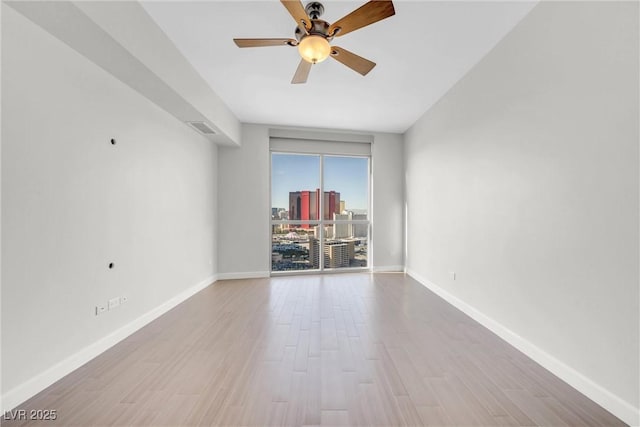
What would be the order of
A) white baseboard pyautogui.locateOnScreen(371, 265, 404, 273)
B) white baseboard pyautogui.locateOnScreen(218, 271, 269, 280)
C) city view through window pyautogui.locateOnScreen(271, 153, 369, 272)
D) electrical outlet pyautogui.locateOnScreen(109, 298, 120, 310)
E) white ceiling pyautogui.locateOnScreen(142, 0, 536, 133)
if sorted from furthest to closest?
1. white baseboard pyautogui.locateOnScreen(371, 265, 404, 273)
2. city view through window pyautogui.locateOnScreen(271, 153, 369, 272)
3. white baseboard pyautogui.locateOnScreen(218, 271, 269, 280)
4. electrical outlet pyautogui.locateOnScreen(109, 298, 120, 310)
5. white ceiling pyautogui.locateOnScreen(142, 0, 536, 133)

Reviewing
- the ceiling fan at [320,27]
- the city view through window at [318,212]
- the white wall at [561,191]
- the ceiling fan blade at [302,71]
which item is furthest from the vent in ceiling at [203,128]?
the white wall at [561,191]

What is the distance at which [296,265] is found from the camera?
4.94 m

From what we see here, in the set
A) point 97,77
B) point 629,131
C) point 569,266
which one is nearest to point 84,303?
point 97,77

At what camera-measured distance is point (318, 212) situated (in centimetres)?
502

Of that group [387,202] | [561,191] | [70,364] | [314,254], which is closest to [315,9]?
[561,191]

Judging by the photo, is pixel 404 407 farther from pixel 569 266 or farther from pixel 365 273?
pixel 365 273

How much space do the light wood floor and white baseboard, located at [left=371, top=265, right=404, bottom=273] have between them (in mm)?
2024

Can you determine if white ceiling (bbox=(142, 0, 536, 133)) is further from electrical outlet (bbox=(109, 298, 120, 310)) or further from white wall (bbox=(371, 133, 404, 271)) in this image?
electrical outlet (bbox=(109, 298, 120, 310))

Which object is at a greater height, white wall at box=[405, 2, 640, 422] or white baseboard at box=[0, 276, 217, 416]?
white wall at box=[405, 2, 640, 422]

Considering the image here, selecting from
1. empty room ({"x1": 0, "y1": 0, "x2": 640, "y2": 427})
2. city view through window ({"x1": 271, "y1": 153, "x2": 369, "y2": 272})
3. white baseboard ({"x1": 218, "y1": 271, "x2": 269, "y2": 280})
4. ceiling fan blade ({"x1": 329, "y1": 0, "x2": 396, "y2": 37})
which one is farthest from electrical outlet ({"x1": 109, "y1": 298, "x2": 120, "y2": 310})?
ceiling fan blade ({"x1": 329, "y1": 0, "x2": 396, "y2": 37})

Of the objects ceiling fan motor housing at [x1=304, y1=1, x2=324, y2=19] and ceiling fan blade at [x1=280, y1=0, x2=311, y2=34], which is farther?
ceiling fan motor housing at [x1=304, y1=1, x2=324, y2=19]

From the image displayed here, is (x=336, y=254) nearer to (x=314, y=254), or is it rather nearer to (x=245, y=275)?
(x=314, y=254)

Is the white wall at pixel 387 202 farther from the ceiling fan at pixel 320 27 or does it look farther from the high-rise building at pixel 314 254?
the ceiling fan at pixel 320 27

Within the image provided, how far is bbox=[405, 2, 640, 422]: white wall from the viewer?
1.46 meters
